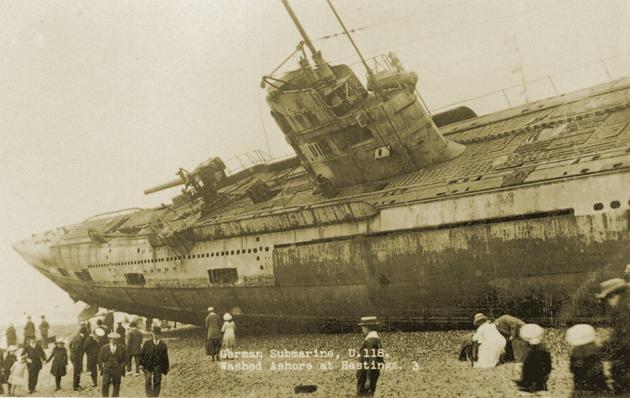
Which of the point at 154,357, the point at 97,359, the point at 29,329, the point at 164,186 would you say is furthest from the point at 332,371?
the point at 164,186

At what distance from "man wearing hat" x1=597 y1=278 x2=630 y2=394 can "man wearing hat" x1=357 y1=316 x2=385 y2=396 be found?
3.00 metres

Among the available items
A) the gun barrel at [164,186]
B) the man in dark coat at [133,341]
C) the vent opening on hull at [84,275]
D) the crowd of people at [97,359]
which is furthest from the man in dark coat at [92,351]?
the vent opening on hull at [84,275]

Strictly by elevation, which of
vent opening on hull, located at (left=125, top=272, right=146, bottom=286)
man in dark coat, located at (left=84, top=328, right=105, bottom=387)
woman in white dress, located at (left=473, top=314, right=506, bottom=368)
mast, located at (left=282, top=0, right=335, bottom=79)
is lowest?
man in dark coat, located at (left=84, top=328, right=105, bottom=387)

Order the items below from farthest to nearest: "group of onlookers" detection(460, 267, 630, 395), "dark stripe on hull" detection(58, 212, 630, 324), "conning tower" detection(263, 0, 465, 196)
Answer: "conning tower" detection(263, 0, 465, 196), "dark stripe on hull" detection(58, 212, 630, 324), "group of onlookers" detection(460, 267, 630, 395)

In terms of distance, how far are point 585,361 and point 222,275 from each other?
11.5 m

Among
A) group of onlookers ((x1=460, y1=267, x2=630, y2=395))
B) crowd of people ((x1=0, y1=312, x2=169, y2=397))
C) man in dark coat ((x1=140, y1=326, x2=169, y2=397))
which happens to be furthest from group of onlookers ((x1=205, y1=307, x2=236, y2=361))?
group of onlookers ((x1=460, y1=267, x2=630, y2=395))

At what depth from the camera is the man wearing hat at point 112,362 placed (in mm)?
9102

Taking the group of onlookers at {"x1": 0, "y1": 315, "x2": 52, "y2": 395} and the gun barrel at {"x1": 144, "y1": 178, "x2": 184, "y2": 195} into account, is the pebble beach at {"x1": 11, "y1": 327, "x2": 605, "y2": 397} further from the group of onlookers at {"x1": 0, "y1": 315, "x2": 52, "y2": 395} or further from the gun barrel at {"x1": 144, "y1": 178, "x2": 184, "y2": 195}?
the gun barrel at {"x1": 144, "y1": 178, "x2": 184, "y2": 195}

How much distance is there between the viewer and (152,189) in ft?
73.8

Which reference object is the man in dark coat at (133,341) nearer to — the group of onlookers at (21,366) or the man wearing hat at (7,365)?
the group of onlookers at (21,366)

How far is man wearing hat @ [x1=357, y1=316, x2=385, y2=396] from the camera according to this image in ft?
23.2

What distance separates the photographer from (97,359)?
37.1 feet

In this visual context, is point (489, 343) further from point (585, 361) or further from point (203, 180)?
point (203, 180)

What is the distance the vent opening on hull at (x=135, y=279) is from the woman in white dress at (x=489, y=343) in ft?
46.4
